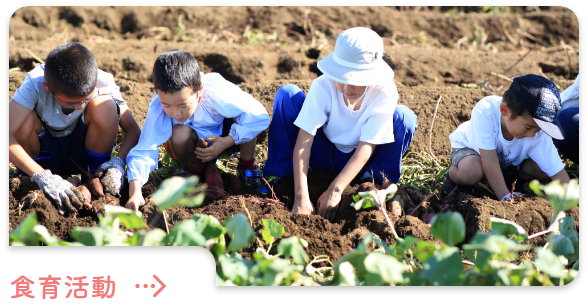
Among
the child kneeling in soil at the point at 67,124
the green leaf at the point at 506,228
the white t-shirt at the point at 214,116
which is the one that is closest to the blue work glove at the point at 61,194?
the child kneeling in soil at the point at 67,124

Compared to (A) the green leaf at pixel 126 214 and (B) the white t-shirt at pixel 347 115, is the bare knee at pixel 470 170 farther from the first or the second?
(A) the green leaf at pixel 126 214

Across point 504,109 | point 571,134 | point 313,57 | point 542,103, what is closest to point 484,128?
point 504,109

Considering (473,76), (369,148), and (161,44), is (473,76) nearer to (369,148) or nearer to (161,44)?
(369,148)

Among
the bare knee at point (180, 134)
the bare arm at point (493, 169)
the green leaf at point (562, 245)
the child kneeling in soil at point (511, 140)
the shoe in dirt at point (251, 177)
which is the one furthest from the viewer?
the shoe in dirt at point (251, 177)

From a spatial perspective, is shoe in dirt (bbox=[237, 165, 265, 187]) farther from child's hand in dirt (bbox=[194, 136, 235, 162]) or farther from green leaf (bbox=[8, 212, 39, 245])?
green leaf (bbox=[8, 212, 39, 245])

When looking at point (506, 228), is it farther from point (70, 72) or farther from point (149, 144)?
point (70, 72)

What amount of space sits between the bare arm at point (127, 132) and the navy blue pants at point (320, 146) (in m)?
0.76

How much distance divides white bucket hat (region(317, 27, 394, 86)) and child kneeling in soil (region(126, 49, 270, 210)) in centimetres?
60

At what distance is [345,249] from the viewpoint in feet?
6.70

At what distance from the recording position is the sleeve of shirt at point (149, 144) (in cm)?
239

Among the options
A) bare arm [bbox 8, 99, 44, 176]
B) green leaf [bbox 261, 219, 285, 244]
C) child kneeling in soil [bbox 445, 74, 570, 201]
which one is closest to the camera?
green leaf [bbox 261, 219, 285, 244]

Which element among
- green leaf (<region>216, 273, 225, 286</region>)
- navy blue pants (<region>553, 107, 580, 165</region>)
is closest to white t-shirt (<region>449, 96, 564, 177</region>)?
navy blue pants (<region>553, 107, 580, 165</region>)

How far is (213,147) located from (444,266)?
4.80 feet

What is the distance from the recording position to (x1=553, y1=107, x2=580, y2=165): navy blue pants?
277 centimetres
